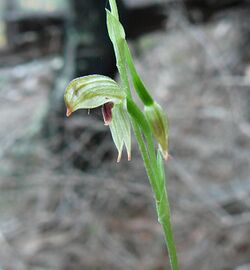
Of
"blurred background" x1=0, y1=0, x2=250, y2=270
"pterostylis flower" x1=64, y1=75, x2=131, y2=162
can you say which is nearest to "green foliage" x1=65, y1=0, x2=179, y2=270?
"pterostylis flower" x1=64, y1=75, x2=131, y2=162

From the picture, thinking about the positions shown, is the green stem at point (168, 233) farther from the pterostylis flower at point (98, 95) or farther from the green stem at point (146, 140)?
the pterostylis flower at point (98, 95)

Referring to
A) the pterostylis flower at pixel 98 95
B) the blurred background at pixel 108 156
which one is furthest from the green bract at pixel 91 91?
the blurred background at pixel 108 156

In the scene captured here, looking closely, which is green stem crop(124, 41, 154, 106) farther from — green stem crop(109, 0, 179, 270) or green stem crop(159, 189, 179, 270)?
green stem crop(159, 189, 179, 270)

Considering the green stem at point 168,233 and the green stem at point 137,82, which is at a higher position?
the green stem at point 137,82

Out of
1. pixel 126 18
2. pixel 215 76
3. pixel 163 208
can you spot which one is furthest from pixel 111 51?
pixel 163 208

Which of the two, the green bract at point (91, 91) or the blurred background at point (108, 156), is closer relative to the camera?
the green bract at point (91, 91)

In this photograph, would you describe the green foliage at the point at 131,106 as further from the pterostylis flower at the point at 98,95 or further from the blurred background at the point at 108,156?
the blurred background at the point at 108,156

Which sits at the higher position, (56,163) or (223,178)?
(56,163)

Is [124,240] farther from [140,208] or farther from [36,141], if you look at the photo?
[36,141]
